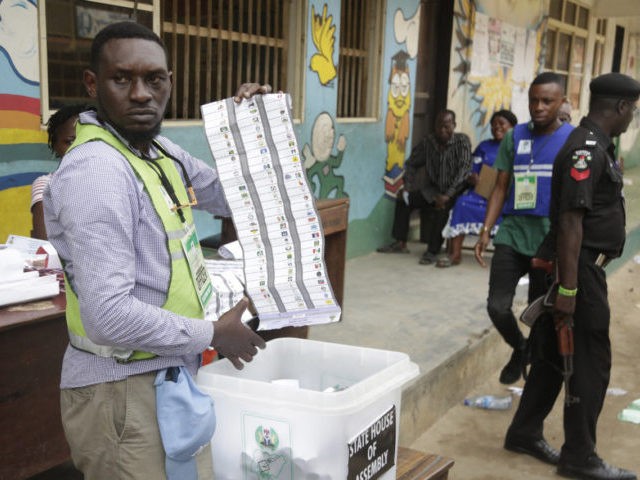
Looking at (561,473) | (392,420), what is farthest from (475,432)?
(392,420)

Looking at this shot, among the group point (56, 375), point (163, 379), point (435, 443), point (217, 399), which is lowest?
point (435, 443)

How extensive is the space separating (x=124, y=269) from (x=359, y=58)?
590 cm

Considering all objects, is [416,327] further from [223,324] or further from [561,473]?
[223,324]

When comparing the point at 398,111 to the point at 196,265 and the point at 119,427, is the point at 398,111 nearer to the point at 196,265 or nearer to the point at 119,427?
the point at 196,265

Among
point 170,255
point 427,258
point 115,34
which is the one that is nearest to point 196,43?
point 427,258

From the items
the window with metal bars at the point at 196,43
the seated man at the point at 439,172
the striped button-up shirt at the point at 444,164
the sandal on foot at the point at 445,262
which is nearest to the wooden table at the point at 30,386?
the window with metal bars at the point at 196,43

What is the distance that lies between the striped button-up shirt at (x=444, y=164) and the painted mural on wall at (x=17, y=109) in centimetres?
413

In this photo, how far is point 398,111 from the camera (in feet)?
24.8

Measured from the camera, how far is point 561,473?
151 inches

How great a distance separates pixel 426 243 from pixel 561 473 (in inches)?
178

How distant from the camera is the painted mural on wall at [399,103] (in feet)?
24.2

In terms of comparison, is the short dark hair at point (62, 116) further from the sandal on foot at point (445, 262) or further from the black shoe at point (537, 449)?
the sandal on foot at point (445, 262)

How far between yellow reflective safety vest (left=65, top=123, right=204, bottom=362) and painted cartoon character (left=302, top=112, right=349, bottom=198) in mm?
4600

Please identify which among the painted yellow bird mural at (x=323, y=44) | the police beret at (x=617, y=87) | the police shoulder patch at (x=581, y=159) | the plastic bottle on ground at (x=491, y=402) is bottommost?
the plastic bottle on ground at (x=491, y=402)
